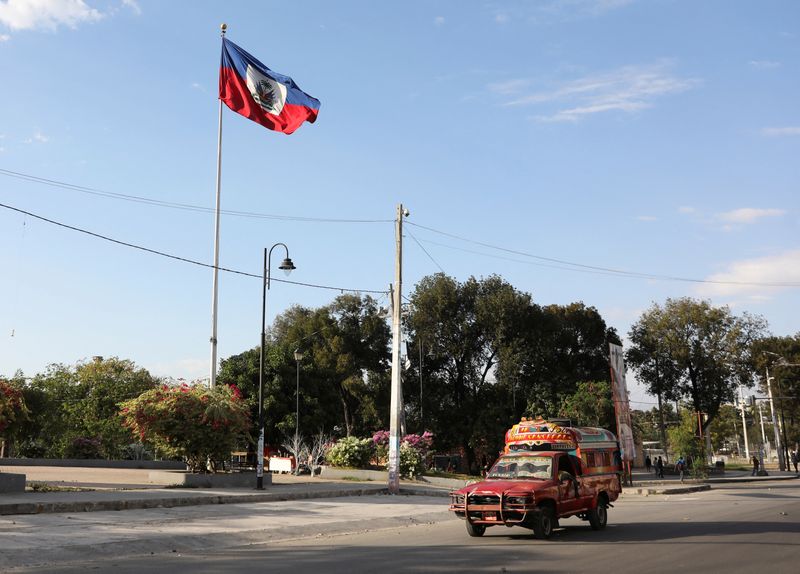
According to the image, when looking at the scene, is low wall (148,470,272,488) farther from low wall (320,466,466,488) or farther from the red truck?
the red truck

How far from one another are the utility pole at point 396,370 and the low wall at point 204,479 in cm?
513

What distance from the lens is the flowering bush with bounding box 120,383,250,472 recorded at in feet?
83.6

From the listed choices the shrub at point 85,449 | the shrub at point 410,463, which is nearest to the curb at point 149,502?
the shrub at point 410,463

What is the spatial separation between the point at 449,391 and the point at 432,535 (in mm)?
41837

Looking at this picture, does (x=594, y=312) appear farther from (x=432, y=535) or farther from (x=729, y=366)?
(x=432, y=535)

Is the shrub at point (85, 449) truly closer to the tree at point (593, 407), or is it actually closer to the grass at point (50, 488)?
the grass at point (50, 488)

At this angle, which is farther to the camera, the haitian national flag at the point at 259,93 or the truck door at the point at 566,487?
the haitian national flag at the point at 259,93

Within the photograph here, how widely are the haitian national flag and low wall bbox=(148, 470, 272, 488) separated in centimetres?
1357

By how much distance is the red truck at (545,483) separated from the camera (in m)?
15.0

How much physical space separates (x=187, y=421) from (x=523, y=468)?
13.4 meters

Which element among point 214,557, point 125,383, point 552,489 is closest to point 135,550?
point 214,557

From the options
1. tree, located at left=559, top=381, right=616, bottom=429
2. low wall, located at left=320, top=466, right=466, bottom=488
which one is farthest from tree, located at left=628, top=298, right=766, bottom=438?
low wall, located at left=320, top=466, right=466, bottom=488

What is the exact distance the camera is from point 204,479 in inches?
1006

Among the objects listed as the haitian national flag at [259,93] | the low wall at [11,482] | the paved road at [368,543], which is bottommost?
the paved road at [368,543]
